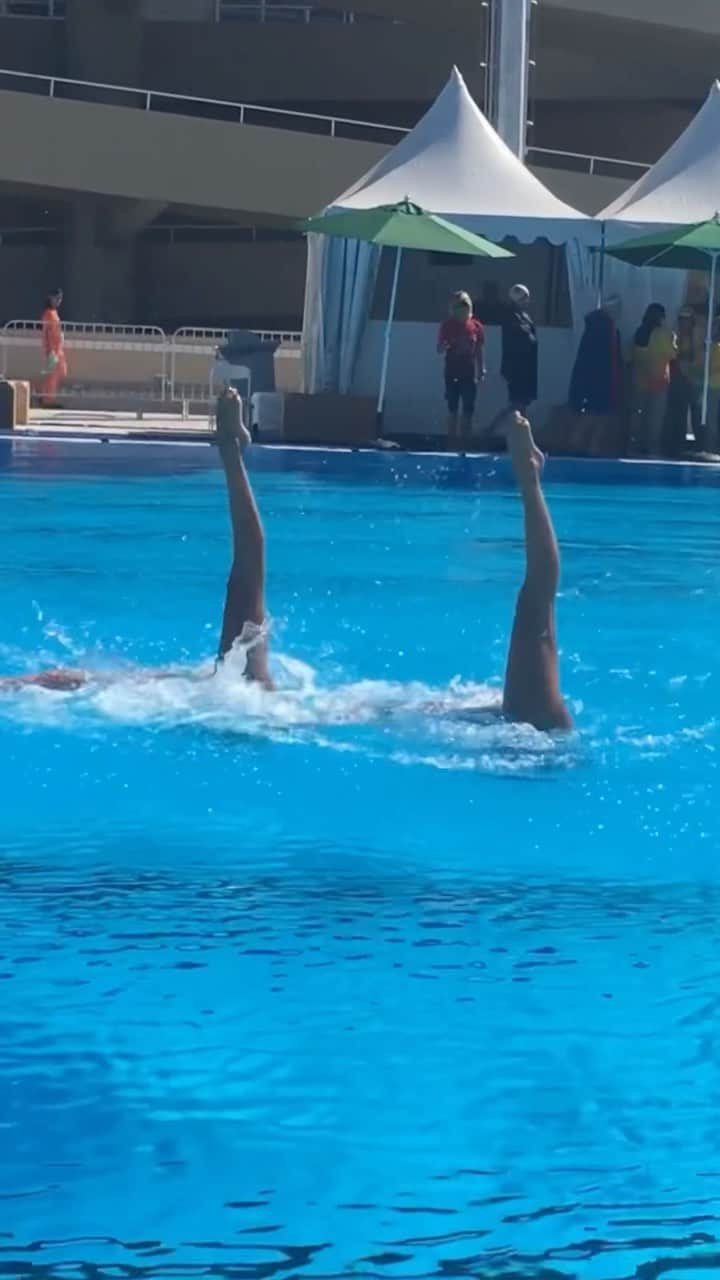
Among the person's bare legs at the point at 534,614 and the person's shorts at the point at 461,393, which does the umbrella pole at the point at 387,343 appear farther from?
the person's bare legs at the point at 534,614

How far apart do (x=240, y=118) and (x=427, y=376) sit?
41.8 feet

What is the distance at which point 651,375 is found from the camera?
18.8 metres

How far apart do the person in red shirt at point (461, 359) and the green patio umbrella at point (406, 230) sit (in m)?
0.74

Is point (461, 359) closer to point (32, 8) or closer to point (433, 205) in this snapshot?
point (433, 205)

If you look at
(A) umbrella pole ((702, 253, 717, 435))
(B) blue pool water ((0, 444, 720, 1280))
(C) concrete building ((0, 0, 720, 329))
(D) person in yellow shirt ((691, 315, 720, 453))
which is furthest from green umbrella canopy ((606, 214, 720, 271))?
(C) concrete building ((0, 0, 720, 329))

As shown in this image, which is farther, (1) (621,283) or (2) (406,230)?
(1) (621,283)

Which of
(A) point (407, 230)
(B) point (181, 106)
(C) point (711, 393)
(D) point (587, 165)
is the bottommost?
(C) point (711, 393)

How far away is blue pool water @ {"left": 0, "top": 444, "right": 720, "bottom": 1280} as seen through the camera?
3234 millimetres

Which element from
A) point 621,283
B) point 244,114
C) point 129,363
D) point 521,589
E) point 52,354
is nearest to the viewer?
point 521,589

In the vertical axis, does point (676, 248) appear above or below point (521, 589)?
above

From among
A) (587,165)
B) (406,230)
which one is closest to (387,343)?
(406,230)

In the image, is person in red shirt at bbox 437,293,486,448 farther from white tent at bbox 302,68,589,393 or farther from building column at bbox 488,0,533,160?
building column at bbox 488,0,533,160

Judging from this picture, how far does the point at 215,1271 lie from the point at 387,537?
387 inches

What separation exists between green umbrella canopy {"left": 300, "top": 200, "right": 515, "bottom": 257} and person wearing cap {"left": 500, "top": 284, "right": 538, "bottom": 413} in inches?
26.1
